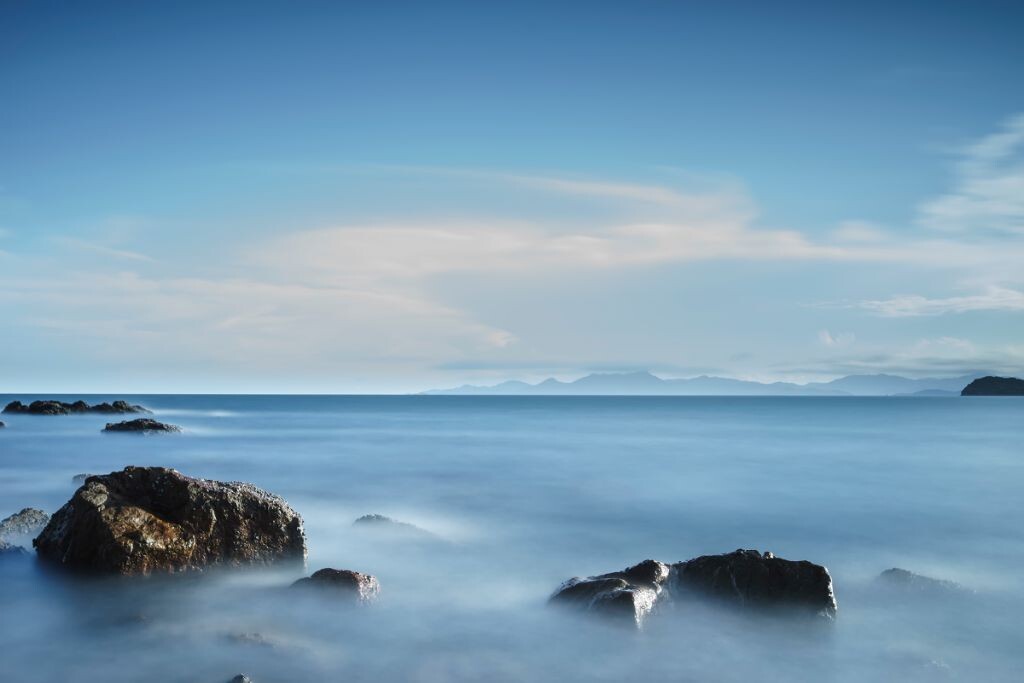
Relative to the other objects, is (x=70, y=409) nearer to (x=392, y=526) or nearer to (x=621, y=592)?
(x=392, y=526)

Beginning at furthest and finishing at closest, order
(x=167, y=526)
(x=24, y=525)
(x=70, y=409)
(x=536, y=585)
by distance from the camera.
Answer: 1. (x=70, y=409)
2. (x=24, y=525)
3. (x=536, y=585)
4. (x=167, y=526)

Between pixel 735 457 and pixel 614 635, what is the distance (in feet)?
98.3

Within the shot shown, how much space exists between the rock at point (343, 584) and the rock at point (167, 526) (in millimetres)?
1297

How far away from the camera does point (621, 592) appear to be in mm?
9625

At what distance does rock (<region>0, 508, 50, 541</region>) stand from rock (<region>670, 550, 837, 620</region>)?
1125 cm

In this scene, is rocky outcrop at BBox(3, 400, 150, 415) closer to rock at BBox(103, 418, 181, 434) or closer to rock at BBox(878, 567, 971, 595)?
rock at BBox(103, 418, 181, 434)

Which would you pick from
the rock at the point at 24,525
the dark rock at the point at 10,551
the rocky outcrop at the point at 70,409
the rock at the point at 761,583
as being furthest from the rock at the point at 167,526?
the rocky outcrop at the point at 70,409

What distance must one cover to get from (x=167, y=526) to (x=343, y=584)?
2.86 metres

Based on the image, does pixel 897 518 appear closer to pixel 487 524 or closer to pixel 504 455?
pixel 487 524

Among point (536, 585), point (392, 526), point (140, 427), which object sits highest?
point (140, 427)

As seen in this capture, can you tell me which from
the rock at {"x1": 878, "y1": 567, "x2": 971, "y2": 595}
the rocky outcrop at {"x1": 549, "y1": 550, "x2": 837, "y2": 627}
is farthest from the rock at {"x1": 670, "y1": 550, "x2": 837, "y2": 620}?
the rock at {"x1": 878, "y1": 567, "x2": 971, "y2": 595}

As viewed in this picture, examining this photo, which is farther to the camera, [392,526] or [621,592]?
[392,526]

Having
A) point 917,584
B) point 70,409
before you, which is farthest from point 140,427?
point 917,584

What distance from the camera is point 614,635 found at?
9195 mm
